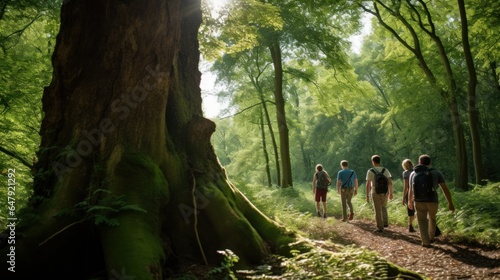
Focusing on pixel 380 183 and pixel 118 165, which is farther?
pixel 380 183

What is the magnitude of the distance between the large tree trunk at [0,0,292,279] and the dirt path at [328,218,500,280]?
97.2 inches

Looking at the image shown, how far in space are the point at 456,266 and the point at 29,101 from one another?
425 inches

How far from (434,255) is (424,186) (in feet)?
4.84

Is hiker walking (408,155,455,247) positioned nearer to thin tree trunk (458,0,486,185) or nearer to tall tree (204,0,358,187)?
tall tree (204,0,358,187)

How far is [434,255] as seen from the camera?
6.37 meters

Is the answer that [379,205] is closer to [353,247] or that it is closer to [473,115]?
[353,247]

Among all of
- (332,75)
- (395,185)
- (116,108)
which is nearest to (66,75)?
(116,108)

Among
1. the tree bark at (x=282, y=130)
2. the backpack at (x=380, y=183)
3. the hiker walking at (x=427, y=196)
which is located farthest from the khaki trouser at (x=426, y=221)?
the tree bark at (x=282, y=130)

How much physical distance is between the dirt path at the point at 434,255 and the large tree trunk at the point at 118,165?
8.10 feet

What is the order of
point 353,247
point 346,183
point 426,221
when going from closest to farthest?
point 353,247
point 426,221
point 346,183

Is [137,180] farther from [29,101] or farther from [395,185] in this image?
[395,185]

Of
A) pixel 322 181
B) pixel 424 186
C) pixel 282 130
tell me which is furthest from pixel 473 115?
pixel 282 130

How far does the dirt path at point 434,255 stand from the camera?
5.27 m

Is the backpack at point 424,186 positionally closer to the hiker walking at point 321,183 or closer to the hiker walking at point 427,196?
the hiker walking at point 427,196
